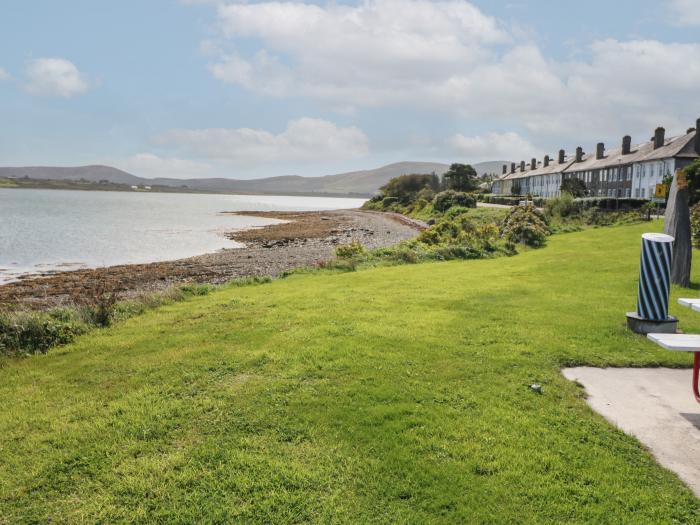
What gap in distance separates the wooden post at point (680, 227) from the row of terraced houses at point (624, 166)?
166 feet

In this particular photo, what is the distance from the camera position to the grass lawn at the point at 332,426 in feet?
14.1

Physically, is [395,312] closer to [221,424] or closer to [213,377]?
[213,377]

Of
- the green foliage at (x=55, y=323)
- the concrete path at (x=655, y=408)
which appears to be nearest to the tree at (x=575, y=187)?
the concrete path at (x=655, y=408)

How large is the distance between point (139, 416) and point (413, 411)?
3281 mm

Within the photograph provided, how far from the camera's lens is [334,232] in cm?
5459

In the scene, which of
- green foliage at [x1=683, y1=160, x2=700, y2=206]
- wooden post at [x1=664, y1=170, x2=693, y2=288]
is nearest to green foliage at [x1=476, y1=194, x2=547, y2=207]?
green foliage at [x1=683, y1=160, x2=700, y2=206]

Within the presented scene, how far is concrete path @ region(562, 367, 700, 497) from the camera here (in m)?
5.01

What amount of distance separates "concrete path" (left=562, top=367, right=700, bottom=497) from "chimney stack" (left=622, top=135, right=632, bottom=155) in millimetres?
75846

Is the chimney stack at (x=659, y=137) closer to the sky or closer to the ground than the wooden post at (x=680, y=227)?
closer to the sky

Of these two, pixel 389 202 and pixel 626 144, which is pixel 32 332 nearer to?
pixel 626 144

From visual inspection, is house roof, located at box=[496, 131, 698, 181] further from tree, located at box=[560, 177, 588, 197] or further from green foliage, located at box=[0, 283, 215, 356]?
green foliage, located at box=[0, 283, 215, 356]

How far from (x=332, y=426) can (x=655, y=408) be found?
13.1 feet

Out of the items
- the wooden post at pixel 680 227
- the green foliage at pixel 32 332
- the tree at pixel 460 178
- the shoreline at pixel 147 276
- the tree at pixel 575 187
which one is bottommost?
the shoreline at pixel 147 276

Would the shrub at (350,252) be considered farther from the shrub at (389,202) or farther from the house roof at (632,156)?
the shrub at (389,202)
